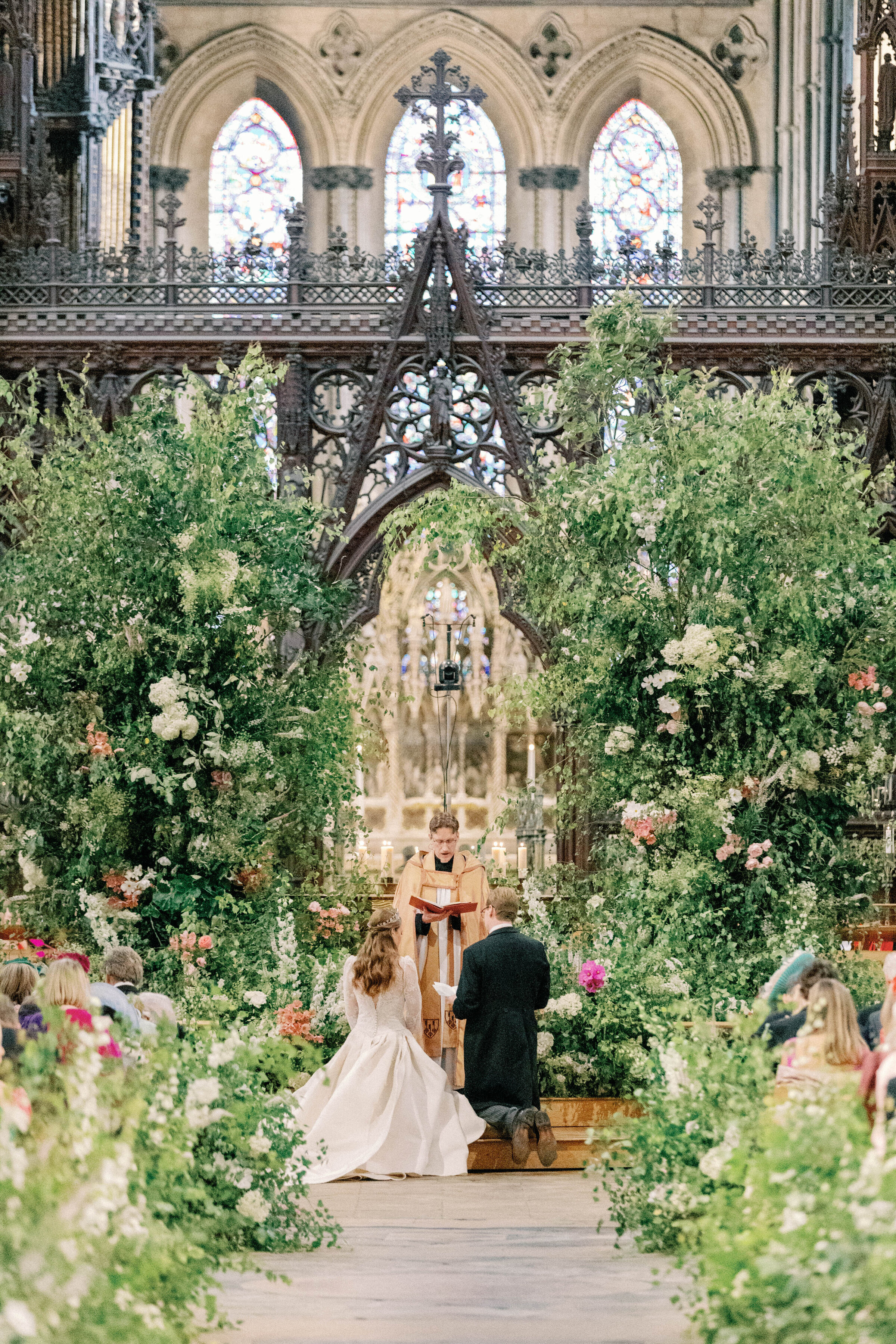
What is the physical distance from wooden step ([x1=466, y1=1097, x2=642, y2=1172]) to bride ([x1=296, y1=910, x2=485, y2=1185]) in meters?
0.15

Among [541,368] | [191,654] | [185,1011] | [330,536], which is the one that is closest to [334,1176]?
[185,1011]

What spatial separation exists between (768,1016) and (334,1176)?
6.92ft

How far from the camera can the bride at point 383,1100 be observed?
7895mm

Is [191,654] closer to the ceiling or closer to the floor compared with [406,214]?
closer to the floor

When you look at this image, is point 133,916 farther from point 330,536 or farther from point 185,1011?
point 330,536

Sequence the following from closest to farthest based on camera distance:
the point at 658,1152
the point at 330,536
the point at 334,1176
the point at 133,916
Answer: the point at 658,1152
the point at 334,1176
the point at 133,916
the point at 330,536

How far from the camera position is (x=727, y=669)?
31.8ft

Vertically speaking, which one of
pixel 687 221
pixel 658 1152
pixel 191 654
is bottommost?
pixel 658 1152

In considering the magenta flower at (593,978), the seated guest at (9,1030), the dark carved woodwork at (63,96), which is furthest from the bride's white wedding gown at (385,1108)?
the dark carved woodwork at (63,96)

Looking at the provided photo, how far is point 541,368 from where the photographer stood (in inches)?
482

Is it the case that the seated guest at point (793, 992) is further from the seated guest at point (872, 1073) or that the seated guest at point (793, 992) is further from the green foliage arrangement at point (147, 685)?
the green foliage arrangement at point (147, 685)

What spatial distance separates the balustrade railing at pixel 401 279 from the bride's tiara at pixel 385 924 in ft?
18.4

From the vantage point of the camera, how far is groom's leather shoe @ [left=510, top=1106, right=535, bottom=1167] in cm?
789

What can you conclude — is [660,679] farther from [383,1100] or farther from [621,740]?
[383,1100]
